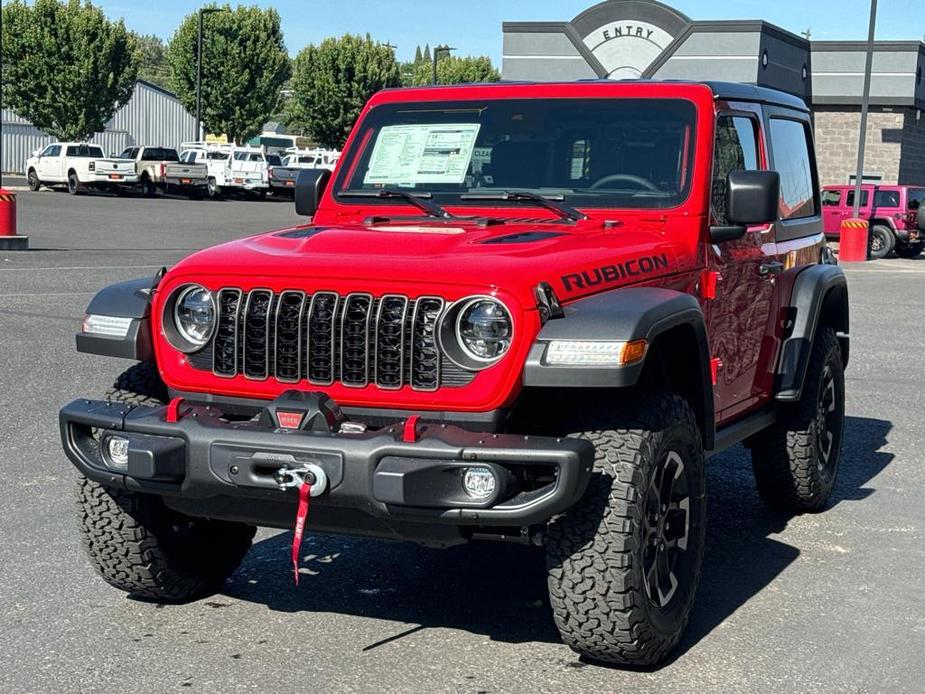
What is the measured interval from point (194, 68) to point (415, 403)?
6946 cm

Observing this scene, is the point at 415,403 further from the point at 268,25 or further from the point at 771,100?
the point at 268,25

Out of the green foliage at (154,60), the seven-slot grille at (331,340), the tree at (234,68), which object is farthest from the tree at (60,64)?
the green foliage at (154,60)

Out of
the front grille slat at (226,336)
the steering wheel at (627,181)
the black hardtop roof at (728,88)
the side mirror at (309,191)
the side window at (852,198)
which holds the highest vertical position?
the black hardtop roof at (728,88)

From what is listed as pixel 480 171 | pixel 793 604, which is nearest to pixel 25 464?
pixel 480 171

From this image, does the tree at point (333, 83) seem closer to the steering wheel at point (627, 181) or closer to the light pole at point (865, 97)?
the light pole at point (865, 97)

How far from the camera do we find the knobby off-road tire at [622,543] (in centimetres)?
431

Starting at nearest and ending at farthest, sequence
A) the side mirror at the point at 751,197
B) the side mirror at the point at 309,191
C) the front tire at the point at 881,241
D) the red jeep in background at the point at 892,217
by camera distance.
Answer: the side mirror at the point at 751,197 < the side mirror at the point at 309,191 < the red jeep in background at the point at 892,217 < the front tire at the point at 881,241

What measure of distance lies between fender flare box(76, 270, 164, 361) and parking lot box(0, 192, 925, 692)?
3.16 feet

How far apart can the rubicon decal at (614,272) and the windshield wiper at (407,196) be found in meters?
0.90

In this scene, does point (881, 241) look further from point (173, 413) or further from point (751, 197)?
point (173, 413)

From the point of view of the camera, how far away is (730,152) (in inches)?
234

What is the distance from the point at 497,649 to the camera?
4.75 meters

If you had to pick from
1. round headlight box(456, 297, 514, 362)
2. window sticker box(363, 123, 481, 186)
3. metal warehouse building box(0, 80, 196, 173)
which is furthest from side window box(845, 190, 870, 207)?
metal warehouse building box(0, 80, 196, 173)

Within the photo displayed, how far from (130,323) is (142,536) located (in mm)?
755
